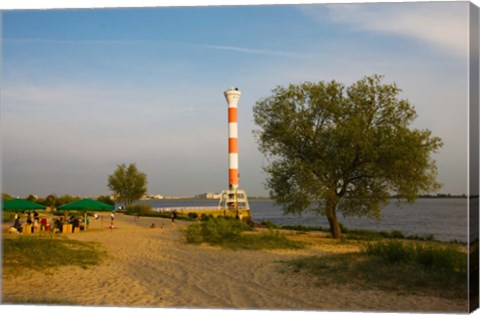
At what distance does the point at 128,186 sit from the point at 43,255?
1829 cm

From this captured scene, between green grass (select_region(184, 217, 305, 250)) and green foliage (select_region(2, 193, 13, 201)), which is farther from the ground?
green foliage (select_region(2, 193, 13, 201))

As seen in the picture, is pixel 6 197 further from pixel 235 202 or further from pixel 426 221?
pixel 426 221

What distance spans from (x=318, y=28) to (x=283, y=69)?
2.28 meters

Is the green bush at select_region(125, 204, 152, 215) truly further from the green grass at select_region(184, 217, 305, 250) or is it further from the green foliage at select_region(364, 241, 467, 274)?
the green foliage at select_region(364, 241, 467, 274)

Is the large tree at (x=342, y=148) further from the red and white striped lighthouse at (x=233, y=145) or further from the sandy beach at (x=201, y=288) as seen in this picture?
the red and white striped lighthouse at (x=233, y=145)

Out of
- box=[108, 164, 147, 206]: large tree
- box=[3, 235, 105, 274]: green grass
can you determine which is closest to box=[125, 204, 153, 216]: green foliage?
box=[108, 164, 147, 206]: large tree

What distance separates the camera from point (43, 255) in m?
13.2

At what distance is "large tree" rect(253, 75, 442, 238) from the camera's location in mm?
16609

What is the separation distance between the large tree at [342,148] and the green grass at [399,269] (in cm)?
525

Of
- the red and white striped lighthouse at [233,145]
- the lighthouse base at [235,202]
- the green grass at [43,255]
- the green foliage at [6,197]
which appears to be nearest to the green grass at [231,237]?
the green grass at [43,255]

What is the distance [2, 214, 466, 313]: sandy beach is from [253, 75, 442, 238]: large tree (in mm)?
3641

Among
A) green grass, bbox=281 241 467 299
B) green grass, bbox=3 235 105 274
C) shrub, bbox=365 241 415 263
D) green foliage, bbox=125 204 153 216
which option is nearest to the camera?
green grass, bbox=281 241 467 299

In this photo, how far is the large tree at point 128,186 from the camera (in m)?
26.1

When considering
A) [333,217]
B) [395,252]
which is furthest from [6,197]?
[333,217]
